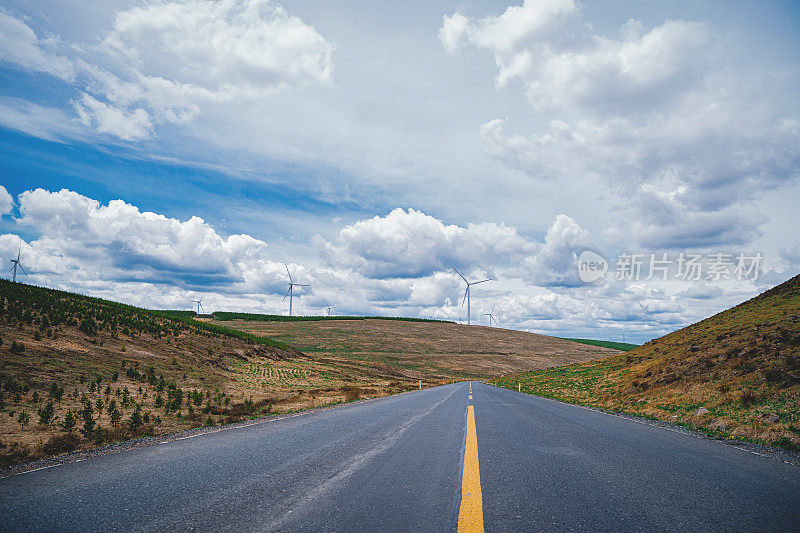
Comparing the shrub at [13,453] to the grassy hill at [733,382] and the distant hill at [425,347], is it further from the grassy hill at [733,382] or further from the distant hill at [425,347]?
the distant hill at [425,347]

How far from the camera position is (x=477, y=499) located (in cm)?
448

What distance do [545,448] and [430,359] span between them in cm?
8101

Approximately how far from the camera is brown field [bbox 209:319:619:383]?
7619 centimetres

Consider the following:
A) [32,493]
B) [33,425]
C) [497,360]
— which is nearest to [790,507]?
[32,493]

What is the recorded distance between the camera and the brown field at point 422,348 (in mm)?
76188

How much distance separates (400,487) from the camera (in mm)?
4984

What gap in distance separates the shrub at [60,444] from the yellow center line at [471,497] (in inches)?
366

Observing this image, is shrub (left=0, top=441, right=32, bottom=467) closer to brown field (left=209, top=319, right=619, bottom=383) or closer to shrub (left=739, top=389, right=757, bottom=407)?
shrub (left=739, top=389, right=757, bottom=407)

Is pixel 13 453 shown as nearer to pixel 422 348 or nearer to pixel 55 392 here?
pixel 55 392

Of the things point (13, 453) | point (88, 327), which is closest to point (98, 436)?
point (13, 453)

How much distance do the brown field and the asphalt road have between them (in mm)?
54921

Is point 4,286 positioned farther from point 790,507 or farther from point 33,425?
point 790,507

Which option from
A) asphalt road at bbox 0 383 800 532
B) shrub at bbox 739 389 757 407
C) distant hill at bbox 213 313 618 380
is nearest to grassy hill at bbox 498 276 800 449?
shrub at bbox 739 389 757 407

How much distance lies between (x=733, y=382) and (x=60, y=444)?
77.0 ft
